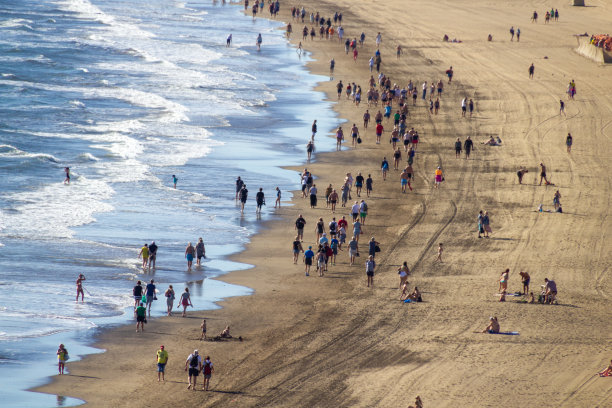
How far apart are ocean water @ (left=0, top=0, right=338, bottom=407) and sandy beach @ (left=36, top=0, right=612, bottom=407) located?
4.68ft

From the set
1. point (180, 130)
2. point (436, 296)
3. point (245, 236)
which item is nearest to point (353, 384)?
point (436, 296)

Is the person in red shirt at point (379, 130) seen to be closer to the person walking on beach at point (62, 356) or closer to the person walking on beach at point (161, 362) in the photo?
the person walking on beach at point (161, 362)

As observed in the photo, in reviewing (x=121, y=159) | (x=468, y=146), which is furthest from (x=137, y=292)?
(x=468, y=146)

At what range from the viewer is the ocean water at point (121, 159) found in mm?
25266

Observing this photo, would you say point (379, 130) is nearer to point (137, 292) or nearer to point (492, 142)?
point (492, 142)

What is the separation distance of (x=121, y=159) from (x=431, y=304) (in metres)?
20.6

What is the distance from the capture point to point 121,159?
135ft

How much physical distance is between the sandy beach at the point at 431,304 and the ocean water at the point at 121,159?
1.43 m

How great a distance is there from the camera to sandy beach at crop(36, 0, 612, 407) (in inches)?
783

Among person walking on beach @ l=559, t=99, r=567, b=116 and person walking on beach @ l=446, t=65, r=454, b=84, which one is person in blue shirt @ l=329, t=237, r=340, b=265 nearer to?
person walking on beach @ l=559, t=99, r=567, b=116

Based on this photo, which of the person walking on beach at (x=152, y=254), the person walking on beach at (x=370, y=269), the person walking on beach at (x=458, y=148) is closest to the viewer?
the person walking on beach at (x=370, y=269)

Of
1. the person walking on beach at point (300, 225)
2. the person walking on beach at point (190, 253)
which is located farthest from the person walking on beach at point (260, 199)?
the person walking on beach at point (190, 253)

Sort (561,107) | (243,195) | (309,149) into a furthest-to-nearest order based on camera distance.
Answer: (561,107) → (309,149) → (243,195)

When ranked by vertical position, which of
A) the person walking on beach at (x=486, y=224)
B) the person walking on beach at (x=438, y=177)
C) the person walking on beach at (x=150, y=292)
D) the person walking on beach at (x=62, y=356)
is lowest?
the person walking on beach at (x=62, y=356)
